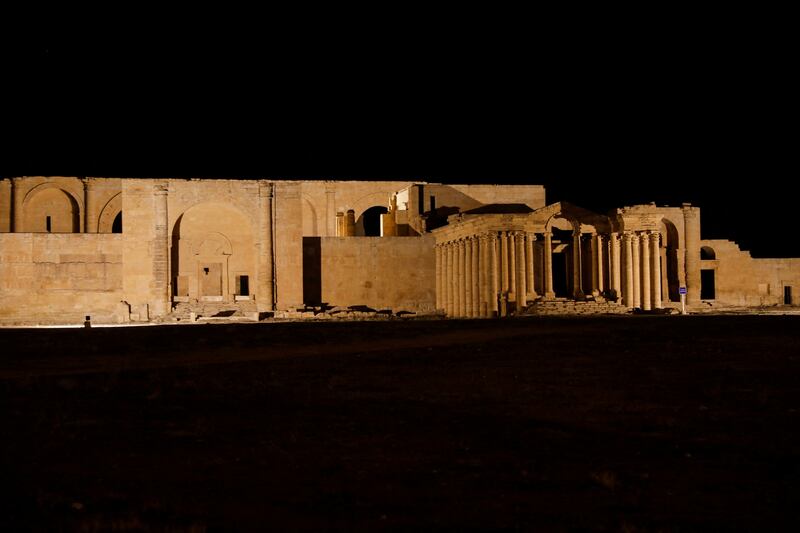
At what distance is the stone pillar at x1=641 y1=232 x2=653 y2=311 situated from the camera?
3759 centimetres

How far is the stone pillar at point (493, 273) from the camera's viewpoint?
1396 inches

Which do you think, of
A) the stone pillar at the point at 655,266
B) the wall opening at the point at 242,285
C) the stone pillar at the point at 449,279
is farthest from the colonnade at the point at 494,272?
the wall opening at the point at 242,285

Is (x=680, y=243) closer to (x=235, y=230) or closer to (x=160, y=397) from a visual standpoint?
(x=235, y=230)

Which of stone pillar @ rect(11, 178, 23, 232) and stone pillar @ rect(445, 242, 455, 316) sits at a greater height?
stone pillar @ rect(11, 178, 23, 232)

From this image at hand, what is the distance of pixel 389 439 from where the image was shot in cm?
878

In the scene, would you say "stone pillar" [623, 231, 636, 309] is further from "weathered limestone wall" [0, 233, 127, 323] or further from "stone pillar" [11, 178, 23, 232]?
"stone pillar" [11, 178, 23, 232]

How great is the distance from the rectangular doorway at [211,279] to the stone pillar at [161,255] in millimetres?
5629

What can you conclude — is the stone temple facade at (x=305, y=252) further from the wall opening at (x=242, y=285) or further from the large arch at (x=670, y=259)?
the large arch at (x=670, y=259)

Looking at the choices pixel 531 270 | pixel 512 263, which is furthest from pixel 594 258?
pixel 512 263

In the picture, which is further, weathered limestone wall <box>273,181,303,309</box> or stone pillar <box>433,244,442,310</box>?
stone pillar <box>433,244,442,310</box>

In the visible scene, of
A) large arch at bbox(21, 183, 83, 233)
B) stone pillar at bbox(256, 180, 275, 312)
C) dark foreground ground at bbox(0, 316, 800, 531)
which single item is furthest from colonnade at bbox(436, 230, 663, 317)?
large arch at bbox(21, 183, 83, 233)

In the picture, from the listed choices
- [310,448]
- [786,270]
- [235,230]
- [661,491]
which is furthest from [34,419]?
[786,270]

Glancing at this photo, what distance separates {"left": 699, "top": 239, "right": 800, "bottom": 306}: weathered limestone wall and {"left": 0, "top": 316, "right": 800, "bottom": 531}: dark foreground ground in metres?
35.8

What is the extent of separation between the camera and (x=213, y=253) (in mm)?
45500
